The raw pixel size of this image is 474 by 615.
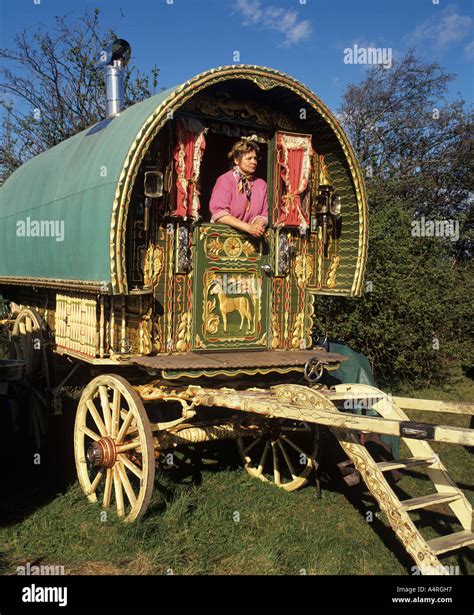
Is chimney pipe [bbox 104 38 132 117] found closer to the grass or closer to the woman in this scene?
the woman

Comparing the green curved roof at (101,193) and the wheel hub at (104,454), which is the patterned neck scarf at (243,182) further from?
the wheel hub at (104,454)

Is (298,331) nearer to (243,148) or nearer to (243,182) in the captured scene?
(243,182)

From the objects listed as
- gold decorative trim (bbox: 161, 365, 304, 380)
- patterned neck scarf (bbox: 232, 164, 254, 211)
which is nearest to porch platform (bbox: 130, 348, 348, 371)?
gold decorative trim (bbox: 161, 365, 304, 380)

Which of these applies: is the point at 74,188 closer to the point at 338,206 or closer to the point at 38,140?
the point at 338,206

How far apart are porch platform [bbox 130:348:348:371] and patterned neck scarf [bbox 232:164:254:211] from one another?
158cm

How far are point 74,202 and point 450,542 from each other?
14.6ft

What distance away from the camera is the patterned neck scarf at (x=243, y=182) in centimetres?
625

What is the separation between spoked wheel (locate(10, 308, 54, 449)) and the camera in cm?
679

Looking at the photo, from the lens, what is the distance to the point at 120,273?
16.2 feet

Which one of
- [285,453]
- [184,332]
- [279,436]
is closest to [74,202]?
[184,332]

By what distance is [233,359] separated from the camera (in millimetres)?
5559

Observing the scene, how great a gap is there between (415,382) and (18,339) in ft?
25.2
